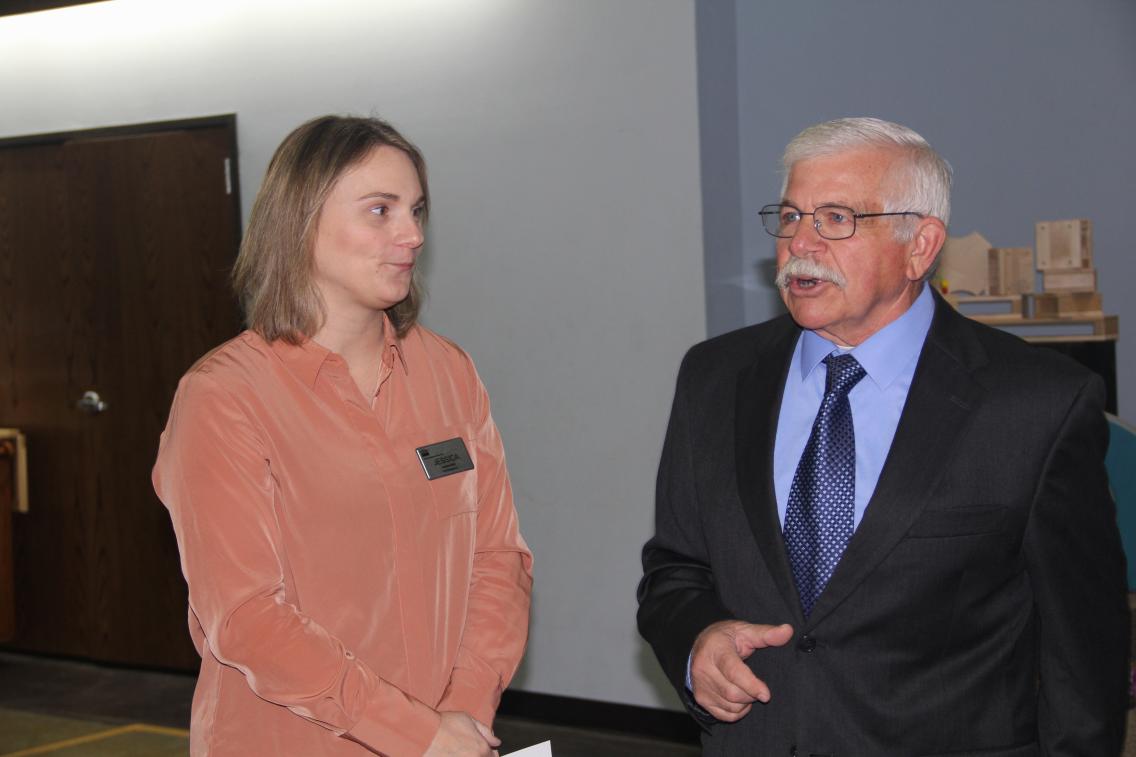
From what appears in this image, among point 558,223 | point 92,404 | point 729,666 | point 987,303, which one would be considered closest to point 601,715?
point 558,223

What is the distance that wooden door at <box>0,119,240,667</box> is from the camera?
17.7 ft

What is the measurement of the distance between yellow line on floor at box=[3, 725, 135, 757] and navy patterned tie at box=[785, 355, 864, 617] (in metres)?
4.04

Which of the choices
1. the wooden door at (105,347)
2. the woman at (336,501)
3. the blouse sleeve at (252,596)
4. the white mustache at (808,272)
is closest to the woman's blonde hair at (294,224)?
the woman at (336,501)

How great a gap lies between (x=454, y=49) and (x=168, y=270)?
1.83m

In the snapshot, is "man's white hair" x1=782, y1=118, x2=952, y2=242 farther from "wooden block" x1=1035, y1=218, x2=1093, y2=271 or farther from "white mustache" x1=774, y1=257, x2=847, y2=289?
Answer: "wooden block" x1=1035, y1=218, x2=1093, y2=271

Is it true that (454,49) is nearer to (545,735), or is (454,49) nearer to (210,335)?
(210,335)

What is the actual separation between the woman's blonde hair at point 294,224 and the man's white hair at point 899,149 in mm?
755

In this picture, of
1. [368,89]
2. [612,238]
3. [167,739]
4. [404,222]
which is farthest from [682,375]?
[167,739]

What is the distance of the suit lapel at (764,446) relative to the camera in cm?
178

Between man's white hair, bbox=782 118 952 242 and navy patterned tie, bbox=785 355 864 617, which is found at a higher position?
man's white hair, bbox=782 118 952 242

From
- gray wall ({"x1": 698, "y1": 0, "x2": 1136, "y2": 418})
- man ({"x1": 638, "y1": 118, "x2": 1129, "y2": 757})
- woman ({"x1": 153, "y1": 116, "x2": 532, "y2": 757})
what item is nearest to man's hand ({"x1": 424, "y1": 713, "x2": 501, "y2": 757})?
woman ({"x1": 153, "y1": 116, "x2": 532, "y2": 757})

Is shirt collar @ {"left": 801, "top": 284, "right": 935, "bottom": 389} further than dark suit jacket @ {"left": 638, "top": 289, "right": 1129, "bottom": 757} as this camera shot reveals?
Yes

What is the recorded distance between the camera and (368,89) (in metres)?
4.95

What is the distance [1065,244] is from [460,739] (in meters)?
3.95
